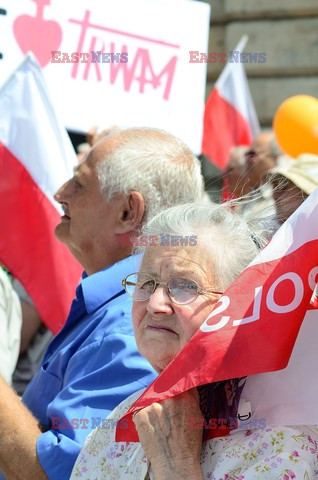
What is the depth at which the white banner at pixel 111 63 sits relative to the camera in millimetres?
3727

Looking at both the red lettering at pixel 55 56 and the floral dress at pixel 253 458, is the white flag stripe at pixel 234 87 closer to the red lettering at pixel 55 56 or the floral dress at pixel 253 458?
the red lettering at pixel 55 56

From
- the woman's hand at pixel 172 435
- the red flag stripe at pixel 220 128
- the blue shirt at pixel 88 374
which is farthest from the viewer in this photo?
the red flag stripe at pixel 220 128

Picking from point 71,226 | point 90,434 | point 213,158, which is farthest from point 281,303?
point 213,158

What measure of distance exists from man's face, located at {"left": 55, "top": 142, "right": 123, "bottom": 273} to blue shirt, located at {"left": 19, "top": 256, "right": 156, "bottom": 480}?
0.43ft

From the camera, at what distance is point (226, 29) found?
24.8ft

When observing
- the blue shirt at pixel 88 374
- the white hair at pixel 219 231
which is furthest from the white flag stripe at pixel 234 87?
the white hair at pixel 219 231

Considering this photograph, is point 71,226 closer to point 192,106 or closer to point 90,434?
point 90,434

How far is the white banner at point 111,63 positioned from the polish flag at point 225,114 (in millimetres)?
1161

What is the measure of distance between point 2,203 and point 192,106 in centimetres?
100

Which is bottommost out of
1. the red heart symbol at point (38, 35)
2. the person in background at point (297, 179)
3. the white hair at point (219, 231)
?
the person in background at point (297, 179)

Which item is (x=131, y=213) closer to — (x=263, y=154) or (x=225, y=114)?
(x=263, y=154)

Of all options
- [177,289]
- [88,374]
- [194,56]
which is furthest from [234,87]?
[177,289]

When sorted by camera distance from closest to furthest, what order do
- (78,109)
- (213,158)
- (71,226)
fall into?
(71,226), (78,109), (213,158)

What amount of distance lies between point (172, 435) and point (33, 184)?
80.0 inches
